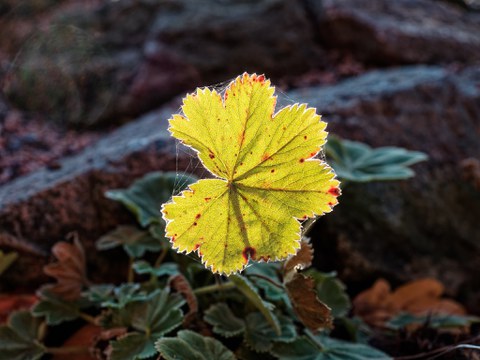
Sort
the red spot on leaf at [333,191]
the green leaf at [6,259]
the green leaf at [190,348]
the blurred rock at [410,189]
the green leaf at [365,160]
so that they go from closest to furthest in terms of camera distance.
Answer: the red spot on leaf at [333,191] → the green leaf at [190,348] → the green leaf at [6,259] → the green leaf at [365,160] → the blurred rock at [410,189]

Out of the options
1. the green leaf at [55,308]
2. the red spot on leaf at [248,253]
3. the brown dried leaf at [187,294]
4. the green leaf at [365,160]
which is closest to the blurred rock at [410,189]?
the green leaf at [365,160]

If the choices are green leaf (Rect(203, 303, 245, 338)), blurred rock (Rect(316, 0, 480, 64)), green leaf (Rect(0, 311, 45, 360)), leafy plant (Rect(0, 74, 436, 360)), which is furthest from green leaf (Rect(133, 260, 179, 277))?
blurred rock (Rect(316, 0, 480, 64))

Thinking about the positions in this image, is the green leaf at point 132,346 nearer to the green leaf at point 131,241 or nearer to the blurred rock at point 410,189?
the green leaf at point 131,241

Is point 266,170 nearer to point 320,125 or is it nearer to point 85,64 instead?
point 320,125

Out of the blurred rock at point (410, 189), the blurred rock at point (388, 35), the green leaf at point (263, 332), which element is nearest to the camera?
the green leaf at point (263, 332)

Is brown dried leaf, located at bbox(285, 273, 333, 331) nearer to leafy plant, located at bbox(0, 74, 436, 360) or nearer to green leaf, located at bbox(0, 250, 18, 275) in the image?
leafy plant, located at bbox(0, 74, 436, 360)

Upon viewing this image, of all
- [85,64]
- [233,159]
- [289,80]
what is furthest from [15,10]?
[233,159]
